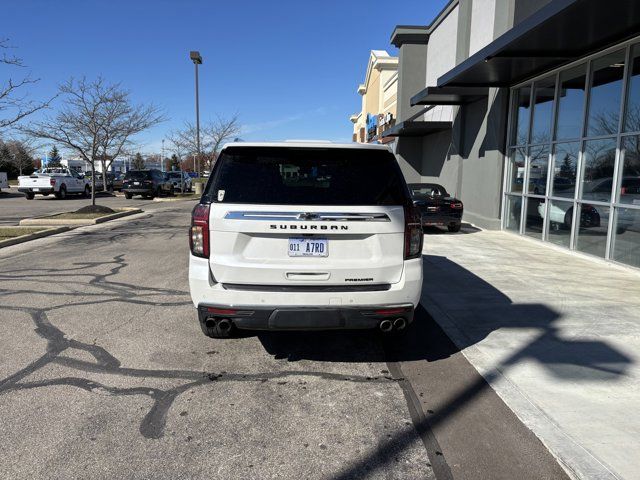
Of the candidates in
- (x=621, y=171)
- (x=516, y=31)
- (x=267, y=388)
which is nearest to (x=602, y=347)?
(x=267, y=388)

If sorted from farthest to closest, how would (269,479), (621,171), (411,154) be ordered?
1. (411,154)
2. (621,171)
3. (269,479)

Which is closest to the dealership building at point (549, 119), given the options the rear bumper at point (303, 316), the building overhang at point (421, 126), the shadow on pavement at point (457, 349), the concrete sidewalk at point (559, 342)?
the building overhang at point (421, 126)

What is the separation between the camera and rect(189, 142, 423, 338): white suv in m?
3.70

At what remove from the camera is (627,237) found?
847 centimetres

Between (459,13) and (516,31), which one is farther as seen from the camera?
(459,13)

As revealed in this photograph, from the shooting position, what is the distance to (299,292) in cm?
372

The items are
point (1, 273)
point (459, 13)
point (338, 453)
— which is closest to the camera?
point (338, 453)

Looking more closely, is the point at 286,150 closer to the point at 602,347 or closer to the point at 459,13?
the point at 602,347

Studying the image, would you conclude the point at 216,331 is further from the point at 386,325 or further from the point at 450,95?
the point at 450,95

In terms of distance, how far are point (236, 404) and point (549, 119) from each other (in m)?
10.7

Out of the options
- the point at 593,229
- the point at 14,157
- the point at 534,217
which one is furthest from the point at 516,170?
the point at 14,157

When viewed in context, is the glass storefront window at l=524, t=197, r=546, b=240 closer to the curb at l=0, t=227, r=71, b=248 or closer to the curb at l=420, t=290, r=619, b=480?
the curb at l=420, t=290, r=619, b=480

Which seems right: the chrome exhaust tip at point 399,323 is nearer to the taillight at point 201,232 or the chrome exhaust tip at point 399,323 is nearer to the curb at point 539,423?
the curb at point 539,423

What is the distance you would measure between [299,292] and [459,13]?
16099mm
